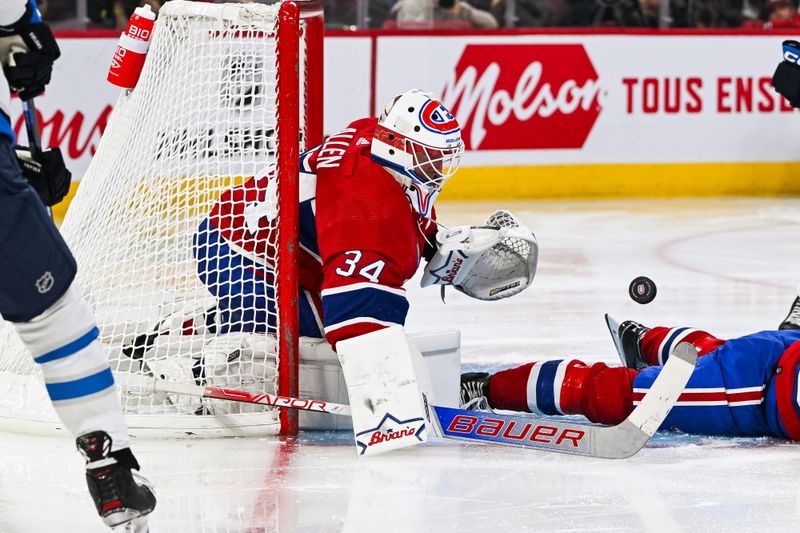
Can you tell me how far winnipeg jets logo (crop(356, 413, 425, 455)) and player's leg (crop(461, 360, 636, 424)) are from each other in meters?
0.45

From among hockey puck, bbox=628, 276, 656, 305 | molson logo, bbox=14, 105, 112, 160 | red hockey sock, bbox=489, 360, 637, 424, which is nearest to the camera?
red hockey sock, bbox=489, 360, 637, 424

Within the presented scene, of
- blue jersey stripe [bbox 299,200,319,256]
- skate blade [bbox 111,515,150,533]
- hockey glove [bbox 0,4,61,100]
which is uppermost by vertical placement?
hockey glove [bbox 0,4,61,100]

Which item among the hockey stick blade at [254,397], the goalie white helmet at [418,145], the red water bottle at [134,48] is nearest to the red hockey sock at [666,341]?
the goalie white helmet at [418,145]

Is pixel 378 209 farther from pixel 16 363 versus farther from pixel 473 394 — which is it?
pixel 16 363

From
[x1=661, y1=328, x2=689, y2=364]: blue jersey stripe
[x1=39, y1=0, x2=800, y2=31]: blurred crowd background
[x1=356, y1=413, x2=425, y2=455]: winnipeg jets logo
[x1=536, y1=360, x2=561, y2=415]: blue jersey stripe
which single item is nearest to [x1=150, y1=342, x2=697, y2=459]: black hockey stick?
[x1=356, y1=413, x2=425, y2=455]: winnipeg jets logo

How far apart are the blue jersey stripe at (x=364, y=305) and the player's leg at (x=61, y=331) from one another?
2.22ft

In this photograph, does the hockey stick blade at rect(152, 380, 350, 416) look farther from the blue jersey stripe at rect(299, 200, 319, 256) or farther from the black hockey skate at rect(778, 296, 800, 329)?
the black hockey skate at rect(778, 296, 800, 329)

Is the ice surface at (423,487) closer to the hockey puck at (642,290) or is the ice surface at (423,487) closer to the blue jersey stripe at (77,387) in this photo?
the blue jersey stripe at (77,387)

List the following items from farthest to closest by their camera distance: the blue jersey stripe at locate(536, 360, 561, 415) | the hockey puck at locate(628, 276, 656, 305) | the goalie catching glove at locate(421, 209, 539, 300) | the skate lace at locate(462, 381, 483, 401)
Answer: the hockey puck at locate(628, 276, 656, 305), the goalie catching glove at locate(421, 209, 539, 300), the skate lace at locate(462, 381, 483, 401), the blue jersey stripe at locate(536, 360, 561, 415)

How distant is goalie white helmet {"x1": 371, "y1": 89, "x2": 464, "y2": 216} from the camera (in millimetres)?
2941

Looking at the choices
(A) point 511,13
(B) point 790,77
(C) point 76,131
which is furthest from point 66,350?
(A) point 511,13

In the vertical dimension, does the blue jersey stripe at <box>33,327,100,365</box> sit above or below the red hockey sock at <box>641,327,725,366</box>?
above

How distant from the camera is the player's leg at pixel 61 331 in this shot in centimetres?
211

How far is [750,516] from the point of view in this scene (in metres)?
2.47
